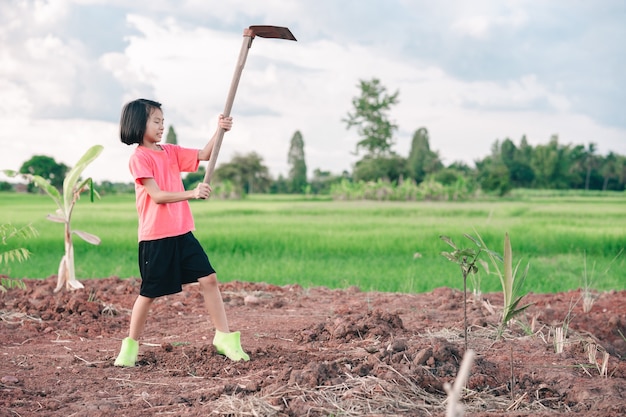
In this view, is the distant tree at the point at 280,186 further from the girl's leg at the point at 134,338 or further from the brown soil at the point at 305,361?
the girl's leg at the point at 134,338

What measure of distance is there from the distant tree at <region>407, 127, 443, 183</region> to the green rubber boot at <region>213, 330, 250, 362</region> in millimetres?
39999

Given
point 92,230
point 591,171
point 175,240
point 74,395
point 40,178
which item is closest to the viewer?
point 74,395

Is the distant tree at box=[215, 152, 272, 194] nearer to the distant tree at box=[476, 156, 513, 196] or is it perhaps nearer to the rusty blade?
the distant tree at box=[476, 156, 513, 196]

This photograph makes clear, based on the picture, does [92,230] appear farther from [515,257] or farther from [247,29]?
[247,29]

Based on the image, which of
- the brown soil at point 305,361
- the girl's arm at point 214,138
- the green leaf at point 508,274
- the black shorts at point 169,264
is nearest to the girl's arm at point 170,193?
the black shorts at point 169,264

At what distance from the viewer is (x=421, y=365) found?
3.35 m

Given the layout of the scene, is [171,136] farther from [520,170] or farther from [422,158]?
[520,170]

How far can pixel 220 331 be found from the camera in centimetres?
402

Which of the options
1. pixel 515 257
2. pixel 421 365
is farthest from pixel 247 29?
pixel 515 257

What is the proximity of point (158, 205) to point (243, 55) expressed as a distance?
3.39ft

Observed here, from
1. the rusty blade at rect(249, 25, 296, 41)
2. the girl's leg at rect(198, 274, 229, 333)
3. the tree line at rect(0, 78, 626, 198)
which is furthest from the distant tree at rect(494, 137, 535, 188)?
the girl's leg at rect(198, 274, 229, 333)

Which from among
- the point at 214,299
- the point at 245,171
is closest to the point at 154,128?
the point at 214,299

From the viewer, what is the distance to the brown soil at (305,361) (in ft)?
9.91

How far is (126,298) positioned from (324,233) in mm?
6594
